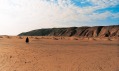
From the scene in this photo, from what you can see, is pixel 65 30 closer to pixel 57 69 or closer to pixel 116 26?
pixel 116 26

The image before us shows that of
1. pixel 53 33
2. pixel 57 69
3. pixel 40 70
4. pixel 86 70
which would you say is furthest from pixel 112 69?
pixel 53 33

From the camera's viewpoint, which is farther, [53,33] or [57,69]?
[53,33]

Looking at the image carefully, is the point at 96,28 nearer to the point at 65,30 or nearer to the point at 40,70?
the point at 65,30

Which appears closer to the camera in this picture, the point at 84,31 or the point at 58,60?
the point at 58,60

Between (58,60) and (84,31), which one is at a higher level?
(84,31)

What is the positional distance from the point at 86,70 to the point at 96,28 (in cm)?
10471

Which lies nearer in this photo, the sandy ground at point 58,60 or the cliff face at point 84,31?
the sandy ground at point 58,60

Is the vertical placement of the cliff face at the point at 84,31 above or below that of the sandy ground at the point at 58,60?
above

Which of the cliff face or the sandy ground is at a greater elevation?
the cliff face

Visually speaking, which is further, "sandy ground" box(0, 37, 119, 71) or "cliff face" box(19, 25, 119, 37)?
"cliff face" box(19, 25, 119, 37)

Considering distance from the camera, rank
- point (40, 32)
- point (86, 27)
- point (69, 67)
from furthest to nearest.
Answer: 1. point (40, 32)
2. point (86, 27)
3. point (69, 67)

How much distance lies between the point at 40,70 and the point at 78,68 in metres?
2.25

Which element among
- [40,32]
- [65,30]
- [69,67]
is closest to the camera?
[69,67]

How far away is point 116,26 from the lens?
3994 inches
